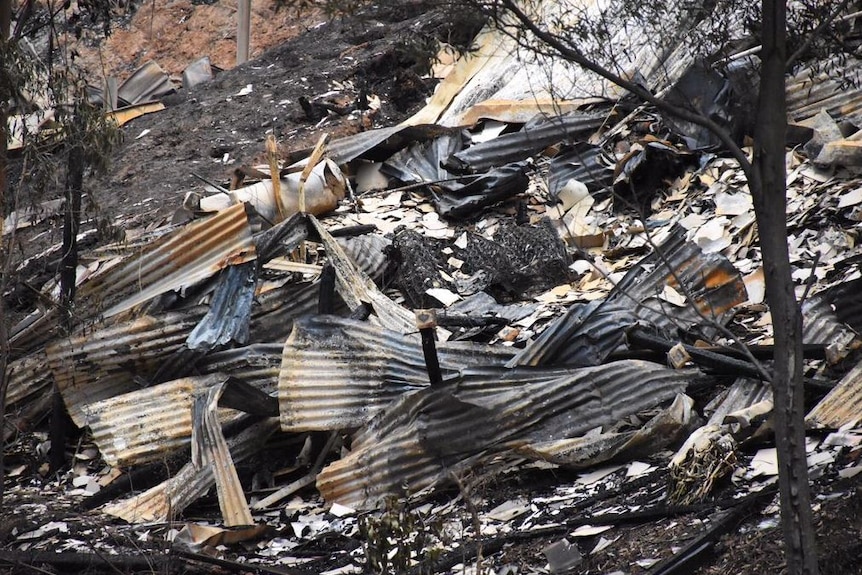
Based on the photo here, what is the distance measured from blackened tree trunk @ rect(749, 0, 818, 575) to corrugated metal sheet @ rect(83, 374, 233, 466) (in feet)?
11.7

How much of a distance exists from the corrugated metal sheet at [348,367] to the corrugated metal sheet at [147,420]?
0.53 m

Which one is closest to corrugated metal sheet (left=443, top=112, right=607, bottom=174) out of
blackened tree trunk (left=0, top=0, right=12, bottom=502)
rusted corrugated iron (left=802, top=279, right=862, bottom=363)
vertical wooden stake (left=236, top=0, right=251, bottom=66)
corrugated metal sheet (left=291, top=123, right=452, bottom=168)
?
corrugated metal sheet (left=291, top=123, right=452, bottom=168)

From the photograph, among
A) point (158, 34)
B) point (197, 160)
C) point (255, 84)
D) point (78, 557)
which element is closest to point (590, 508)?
point (78, 557)

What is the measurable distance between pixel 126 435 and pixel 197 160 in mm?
5302

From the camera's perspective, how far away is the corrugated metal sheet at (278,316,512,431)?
219 inches

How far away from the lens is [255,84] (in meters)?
12.1

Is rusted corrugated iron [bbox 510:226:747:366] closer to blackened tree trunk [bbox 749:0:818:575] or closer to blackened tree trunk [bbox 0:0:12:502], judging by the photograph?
blackened tree trunk [bbox 749:0:818:575]

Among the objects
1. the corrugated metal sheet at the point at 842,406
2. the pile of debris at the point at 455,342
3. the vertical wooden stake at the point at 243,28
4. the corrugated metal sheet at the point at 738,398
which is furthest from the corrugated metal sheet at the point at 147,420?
the vertical wooden stake at the point at 243,28

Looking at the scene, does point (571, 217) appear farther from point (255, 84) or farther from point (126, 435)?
point (255, 84)

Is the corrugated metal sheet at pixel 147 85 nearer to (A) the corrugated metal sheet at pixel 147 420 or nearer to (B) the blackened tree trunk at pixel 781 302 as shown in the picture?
(A) the corrugated metal sheet at pixel 147 420

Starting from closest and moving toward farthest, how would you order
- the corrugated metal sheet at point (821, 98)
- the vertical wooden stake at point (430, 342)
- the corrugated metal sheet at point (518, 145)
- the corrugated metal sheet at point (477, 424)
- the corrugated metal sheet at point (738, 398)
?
the vertical wooden stake at point (430, 342) < the corrugated metal sheet at point (738, 398) < the corrugated metal sheet at point (477, 424) < the corrugated metal sheet at point (821, 98) < the corrugated metal sheet at point (518, 145)

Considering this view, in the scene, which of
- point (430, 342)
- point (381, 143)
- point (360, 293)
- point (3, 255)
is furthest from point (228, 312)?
point (381, 143)

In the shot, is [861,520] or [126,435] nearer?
[861,520]

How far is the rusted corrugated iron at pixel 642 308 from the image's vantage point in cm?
560
